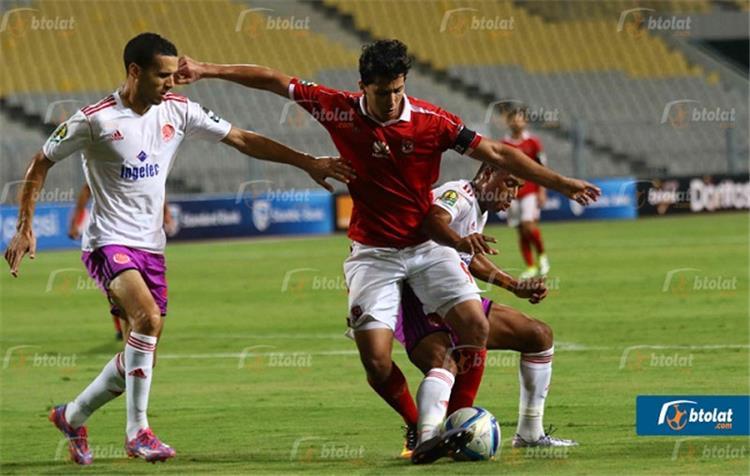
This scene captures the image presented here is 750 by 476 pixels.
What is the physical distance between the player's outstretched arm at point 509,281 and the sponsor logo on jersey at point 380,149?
100cm

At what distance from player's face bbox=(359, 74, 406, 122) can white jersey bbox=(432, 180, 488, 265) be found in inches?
23.3

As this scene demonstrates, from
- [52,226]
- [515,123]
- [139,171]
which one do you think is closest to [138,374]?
[139,171]

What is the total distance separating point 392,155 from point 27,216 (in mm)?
2048

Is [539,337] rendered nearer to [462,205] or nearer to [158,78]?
[462,205]

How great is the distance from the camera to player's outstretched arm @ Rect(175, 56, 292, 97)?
27.9ft

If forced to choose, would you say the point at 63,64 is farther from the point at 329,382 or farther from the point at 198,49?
the point at 329,382

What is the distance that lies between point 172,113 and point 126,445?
194 cm

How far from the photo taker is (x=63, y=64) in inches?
1296

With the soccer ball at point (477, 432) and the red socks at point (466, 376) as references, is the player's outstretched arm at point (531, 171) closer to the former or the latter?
the red socks at point (466, 376)

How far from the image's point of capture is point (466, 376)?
8.45 m

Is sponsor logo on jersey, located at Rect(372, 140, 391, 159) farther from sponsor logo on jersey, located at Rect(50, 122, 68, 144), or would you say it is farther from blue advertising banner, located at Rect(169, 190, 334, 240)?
blue advertising banner, located at Rect(169, 190, 334, 240)

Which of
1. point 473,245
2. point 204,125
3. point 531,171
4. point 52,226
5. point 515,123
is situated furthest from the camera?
point 52,226

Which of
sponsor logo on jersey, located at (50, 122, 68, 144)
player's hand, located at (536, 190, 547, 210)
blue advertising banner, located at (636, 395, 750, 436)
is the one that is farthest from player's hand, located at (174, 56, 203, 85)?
player's hand, located at (536, 190, 547, 210)

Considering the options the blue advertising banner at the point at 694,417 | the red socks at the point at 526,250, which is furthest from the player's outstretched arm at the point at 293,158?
the red socks at the point at 526,250
